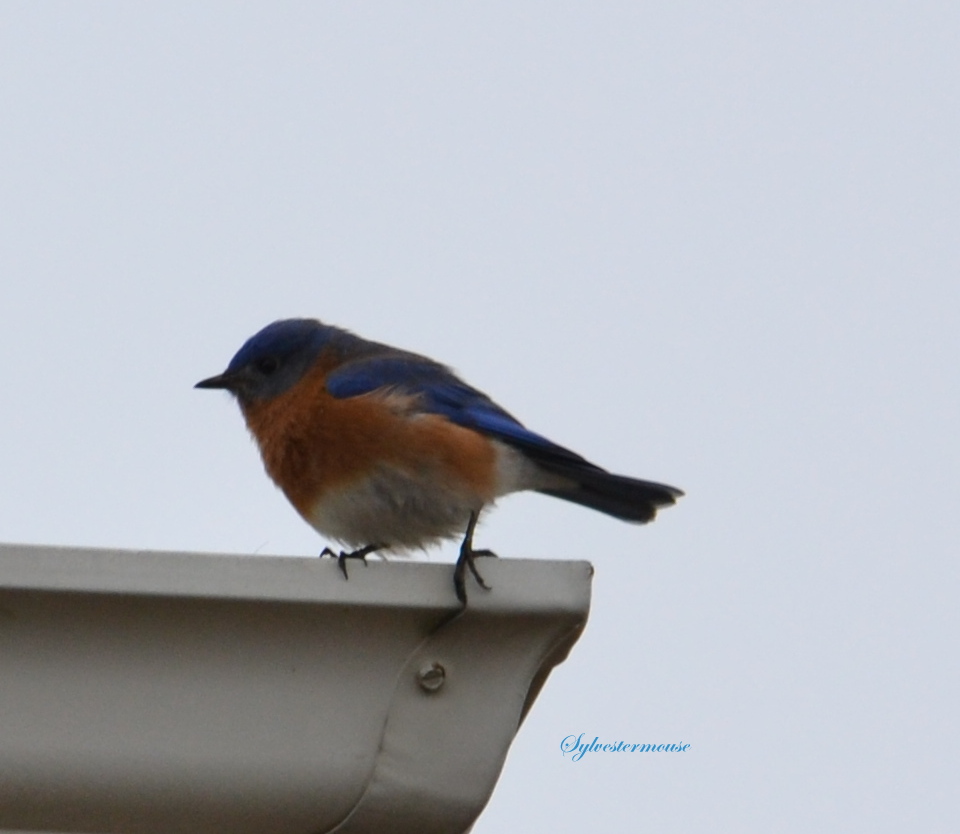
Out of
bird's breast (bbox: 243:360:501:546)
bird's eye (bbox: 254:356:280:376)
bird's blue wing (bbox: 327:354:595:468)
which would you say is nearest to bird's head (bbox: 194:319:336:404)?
bird's eye (bbox: 254:356:280:376)

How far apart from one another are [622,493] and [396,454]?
3.13 ft

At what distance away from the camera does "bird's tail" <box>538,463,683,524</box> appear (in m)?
5.31

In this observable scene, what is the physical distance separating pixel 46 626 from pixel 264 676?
1.21 ft

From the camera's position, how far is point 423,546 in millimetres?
4883

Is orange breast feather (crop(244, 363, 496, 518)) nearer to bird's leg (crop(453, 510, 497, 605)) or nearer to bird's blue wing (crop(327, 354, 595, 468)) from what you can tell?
bird's blue wing (crop(327, 354, 595, 468))

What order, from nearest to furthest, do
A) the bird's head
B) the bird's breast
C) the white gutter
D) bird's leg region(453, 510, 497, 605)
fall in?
the white gutter, bird's leg region(453, 510, 497, 605), the bird's breast, the bird's head

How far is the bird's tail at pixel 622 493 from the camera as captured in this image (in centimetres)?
531

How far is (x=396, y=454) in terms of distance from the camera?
187 inches

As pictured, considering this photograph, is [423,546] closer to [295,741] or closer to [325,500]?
[325,500]

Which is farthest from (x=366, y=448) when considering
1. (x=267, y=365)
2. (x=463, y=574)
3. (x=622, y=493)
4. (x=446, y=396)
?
(x=463, y=574)

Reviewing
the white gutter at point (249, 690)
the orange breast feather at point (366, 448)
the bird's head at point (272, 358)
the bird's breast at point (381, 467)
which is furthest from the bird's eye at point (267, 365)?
the white gutter at point (249, 690)

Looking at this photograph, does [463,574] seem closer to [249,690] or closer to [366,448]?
[249,690]

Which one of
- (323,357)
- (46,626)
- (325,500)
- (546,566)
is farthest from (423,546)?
(46,626)

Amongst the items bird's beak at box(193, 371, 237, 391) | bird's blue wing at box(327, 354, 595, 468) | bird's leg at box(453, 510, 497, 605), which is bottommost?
bird's beak at box(193, 371, 237, 391)
